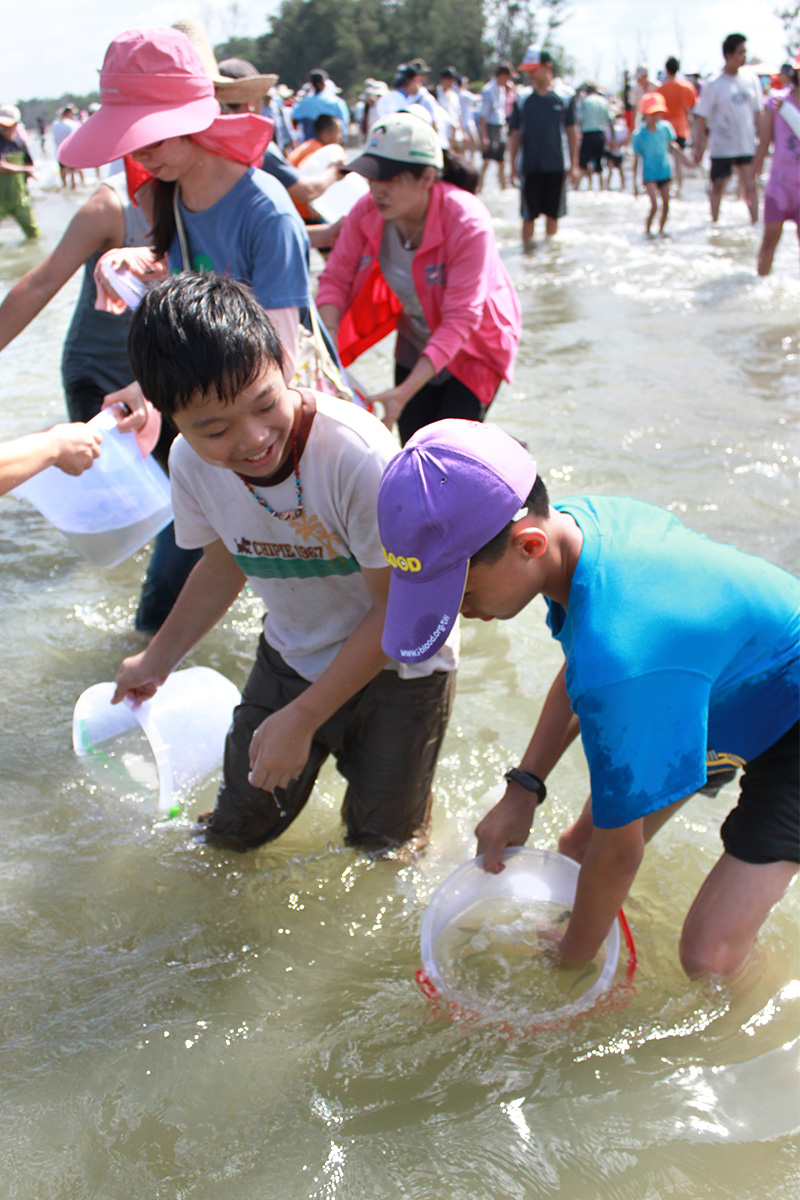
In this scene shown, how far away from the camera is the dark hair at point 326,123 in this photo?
20.4 feet

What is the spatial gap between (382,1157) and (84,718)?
1.50 m

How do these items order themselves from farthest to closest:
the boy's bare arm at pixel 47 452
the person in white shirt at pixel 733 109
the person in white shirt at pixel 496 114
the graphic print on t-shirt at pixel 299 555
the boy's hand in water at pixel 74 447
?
the person in white shirt at pixel 496 114 < the person in white shirt at pixel 733 109 < the boy's hand in water at pixel 74 447 < the boy's bare arm at pixel 47 452 < the graphic print on t-shirt at pixel 299 555

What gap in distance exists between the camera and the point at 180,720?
2.90m

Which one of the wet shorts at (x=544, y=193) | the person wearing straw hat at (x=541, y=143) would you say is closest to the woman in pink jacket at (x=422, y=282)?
the person wearing straw hat at (x=541, y=143)

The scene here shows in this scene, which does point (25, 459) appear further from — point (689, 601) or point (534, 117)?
point (534, 117)

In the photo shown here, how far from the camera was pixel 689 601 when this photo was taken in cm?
168

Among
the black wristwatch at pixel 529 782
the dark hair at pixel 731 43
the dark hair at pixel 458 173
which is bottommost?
the black wristwatch at pixel 529 782

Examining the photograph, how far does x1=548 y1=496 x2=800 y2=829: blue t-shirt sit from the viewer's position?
1.56m

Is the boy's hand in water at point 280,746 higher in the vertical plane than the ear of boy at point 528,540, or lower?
lower

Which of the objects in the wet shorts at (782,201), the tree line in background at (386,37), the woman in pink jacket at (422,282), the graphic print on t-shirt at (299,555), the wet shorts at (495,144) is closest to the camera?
the graphic print on t-shirt at (299,555)

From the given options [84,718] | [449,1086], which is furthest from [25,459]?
[449,1086]

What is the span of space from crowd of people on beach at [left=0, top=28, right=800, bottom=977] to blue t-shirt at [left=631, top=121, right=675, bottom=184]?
882cm

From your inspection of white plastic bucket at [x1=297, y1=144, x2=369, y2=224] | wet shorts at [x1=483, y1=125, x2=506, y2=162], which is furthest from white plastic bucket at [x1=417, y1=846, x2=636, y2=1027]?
wet shorts at [x1=483, y1=125, x2=506, y2=162]

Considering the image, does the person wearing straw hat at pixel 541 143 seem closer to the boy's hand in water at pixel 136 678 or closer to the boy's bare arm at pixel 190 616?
the boy's bare arm at pixel 190 616
